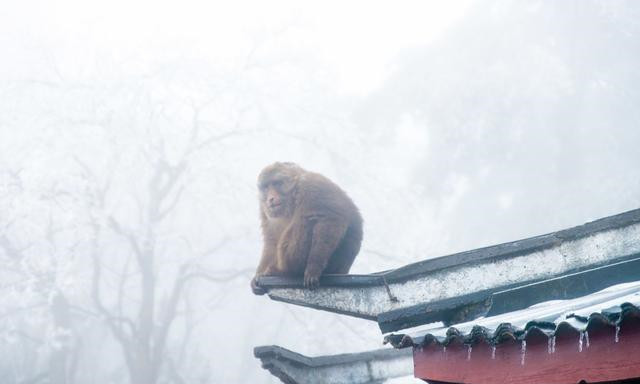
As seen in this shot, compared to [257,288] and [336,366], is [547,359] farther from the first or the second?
[336,366]

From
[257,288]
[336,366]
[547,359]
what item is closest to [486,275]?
[547,359]

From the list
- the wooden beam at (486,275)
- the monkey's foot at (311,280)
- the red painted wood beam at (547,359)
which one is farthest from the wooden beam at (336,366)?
the red painted wood beam at (547,359)

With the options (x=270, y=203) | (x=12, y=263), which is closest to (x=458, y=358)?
(x=270, y=203)

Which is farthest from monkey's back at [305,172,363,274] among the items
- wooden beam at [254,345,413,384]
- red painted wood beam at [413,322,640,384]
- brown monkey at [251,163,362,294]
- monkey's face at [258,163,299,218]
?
red painted wood beam at [413,322,640,384]

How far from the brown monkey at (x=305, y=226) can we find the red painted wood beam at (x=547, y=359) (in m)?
1.92

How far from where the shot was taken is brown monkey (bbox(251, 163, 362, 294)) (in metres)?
5.02

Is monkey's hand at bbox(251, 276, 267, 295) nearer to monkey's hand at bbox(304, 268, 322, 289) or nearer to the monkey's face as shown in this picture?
monkey's hand at bbox(304, 268, 322, 289)

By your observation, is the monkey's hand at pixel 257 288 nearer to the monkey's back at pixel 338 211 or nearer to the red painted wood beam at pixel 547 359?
the monkey's back at pixel 338 211

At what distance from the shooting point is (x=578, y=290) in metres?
3.96

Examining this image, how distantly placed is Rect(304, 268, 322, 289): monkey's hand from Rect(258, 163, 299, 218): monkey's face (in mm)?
984

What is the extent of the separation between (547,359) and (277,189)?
370cm

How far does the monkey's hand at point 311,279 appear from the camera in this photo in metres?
4.89

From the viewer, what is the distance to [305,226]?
516 cm

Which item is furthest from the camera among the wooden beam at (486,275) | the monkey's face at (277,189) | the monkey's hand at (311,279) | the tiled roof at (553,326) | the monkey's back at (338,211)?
the monkey's face at (277,189)
